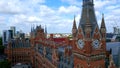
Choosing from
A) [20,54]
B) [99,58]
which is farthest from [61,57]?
[20,54]

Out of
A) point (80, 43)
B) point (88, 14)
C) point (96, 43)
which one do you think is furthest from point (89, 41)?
point (88, 14)

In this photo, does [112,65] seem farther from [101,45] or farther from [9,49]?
[9,49]

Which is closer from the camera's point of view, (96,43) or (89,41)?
(89,41)

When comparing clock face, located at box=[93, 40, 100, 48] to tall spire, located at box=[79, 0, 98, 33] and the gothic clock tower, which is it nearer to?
the gothic clock tower

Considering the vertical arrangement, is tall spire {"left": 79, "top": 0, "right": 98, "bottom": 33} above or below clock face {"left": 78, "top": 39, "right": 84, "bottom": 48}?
above

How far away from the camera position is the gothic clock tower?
1871 inches

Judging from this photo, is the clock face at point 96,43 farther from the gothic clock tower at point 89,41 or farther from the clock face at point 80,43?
the clock face at point 80,43

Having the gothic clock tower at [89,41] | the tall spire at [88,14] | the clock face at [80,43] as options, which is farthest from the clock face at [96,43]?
the tall spire at [88,14]

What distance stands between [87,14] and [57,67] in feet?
79.8

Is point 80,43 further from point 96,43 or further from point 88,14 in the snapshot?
point 88,14

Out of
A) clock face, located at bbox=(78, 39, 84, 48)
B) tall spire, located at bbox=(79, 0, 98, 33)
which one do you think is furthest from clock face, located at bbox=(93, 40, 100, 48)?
tall spire, located at bbox=(79, 0, 98, 33)

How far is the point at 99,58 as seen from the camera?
161ft

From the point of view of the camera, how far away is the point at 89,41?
47281 mm

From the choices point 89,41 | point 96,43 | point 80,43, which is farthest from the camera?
point 80,43
